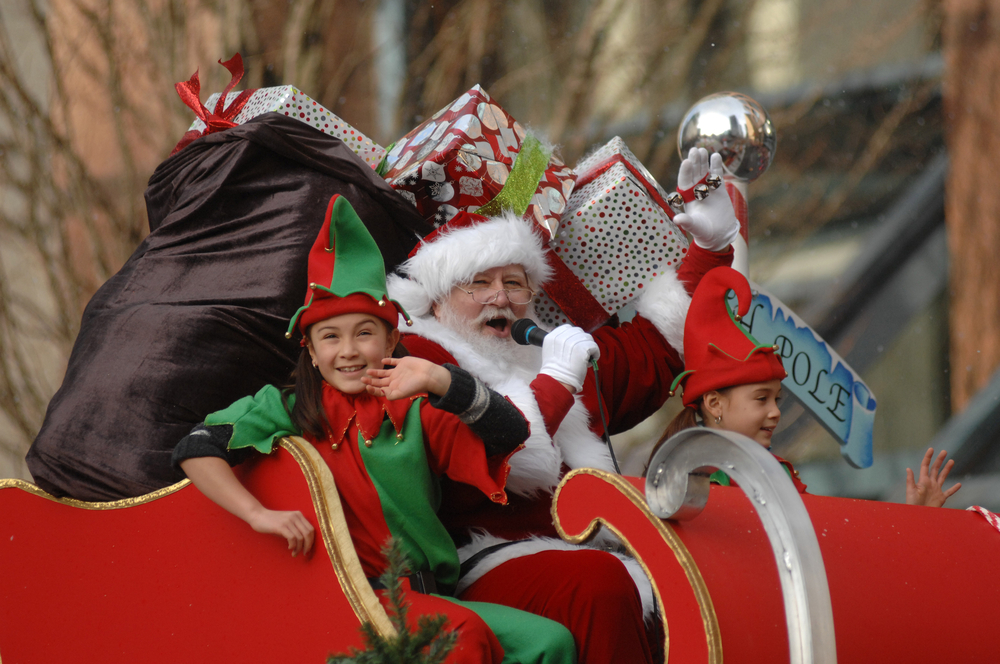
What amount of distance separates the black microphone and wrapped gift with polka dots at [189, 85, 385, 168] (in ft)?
2.42

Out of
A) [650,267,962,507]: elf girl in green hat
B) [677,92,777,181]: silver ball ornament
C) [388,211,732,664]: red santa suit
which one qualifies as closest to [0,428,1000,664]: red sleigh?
[388,211,732,664]: red santa suit

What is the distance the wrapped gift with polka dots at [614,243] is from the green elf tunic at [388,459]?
2.82ft

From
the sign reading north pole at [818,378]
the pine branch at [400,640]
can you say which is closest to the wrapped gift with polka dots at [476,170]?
the sign reading north pole at [818,378]

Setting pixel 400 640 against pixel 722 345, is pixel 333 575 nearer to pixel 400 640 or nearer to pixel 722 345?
pixel 400 640

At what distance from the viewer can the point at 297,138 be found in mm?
2498

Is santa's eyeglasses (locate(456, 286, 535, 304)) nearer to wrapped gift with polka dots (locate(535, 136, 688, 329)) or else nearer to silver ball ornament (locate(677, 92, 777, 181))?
wrapped gift with polka dots (locate(535, 136, 688, 329))

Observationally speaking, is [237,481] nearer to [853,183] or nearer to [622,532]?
[622,532]

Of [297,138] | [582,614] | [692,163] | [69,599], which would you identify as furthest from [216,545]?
[692,163]

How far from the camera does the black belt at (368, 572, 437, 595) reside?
1.84m

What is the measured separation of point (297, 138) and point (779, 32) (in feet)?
15.3

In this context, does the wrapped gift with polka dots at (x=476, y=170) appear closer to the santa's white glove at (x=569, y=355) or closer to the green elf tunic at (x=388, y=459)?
the santa's white glove at (x=569, y=355)

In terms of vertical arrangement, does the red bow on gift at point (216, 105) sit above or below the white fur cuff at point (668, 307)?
above

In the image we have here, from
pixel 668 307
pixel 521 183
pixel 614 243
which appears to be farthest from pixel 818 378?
pixel 521 183

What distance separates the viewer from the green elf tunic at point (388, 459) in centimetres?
187
